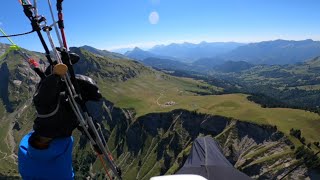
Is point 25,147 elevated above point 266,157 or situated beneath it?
elevated above

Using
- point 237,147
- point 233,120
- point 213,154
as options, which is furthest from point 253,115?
point 213,154

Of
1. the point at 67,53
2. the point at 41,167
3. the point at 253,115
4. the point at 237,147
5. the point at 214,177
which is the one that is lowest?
the point at 237,147

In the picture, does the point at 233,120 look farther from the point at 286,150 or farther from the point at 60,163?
the point at 60,163

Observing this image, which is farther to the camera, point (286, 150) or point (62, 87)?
point (286, 150)

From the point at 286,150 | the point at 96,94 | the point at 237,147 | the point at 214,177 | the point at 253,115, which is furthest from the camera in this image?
the point at 253,115

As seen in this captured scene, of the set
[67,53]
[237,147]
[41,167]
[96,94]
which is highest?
[67,53]

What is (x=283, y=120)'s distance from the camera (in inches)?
7224

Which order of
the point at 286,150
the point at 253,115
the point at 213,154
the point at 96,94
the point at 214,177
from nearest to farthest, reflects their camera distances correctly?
the point at 96,94 → the point at 214,177 → the point at 213,154 → the point at 286,150 → the point at 253,115

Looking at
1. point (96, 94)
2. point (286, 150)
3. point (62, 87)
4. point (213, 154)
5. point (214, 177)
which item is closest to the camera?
point (62, 87)

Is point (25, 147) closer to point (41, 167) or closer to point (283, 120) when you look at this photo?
point (41, 167)

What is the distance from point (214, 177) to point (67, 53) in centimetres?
668

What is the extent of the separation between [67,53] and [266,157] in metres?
164

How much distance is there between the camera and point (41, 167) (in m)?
6.27

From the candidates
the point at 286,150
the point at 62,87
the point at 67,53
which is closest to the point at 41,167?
the point at 62,87
